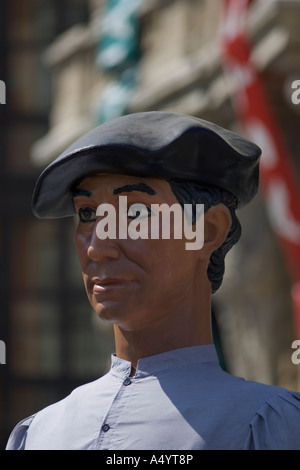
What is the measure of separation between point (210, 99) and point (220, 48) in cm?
48

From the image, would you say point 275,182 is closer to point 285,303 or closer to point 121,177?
point 285,303

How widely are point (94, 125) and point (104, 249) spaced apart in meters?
6.75

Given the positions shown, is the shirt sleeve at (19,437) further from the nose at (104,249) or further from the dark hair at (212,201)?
the dark hair at (212,201)

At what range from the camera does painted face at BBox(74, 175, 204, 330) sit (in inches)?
92.8

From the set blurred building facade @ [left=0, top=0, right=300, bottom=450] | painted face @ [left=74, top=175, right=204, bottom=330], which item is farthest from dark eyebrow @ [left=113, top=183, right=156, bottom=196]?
blurred building facade @ [left=0, top=0, right=300, bottom=450]

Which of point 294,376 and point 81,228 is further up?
point 81,228

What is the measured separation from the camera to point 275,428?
220 centimetres

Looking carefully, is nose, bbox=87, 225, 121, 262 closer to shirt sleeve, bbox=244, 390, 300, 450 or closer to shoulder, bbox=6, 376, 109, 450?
shoulder, bbox=6, 376, 109, 450

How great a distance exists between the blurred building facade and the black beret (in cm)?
362

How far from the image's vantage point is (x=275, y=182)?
6.47 meters

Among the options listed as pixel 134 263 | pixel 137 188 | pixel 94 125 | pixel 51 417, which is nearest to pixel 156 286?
pixel 134 263

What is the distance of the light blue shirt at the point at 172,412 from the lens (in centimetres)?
221

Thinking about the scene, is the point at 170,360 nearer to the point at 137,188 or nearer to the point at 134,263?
the point at 134,263
